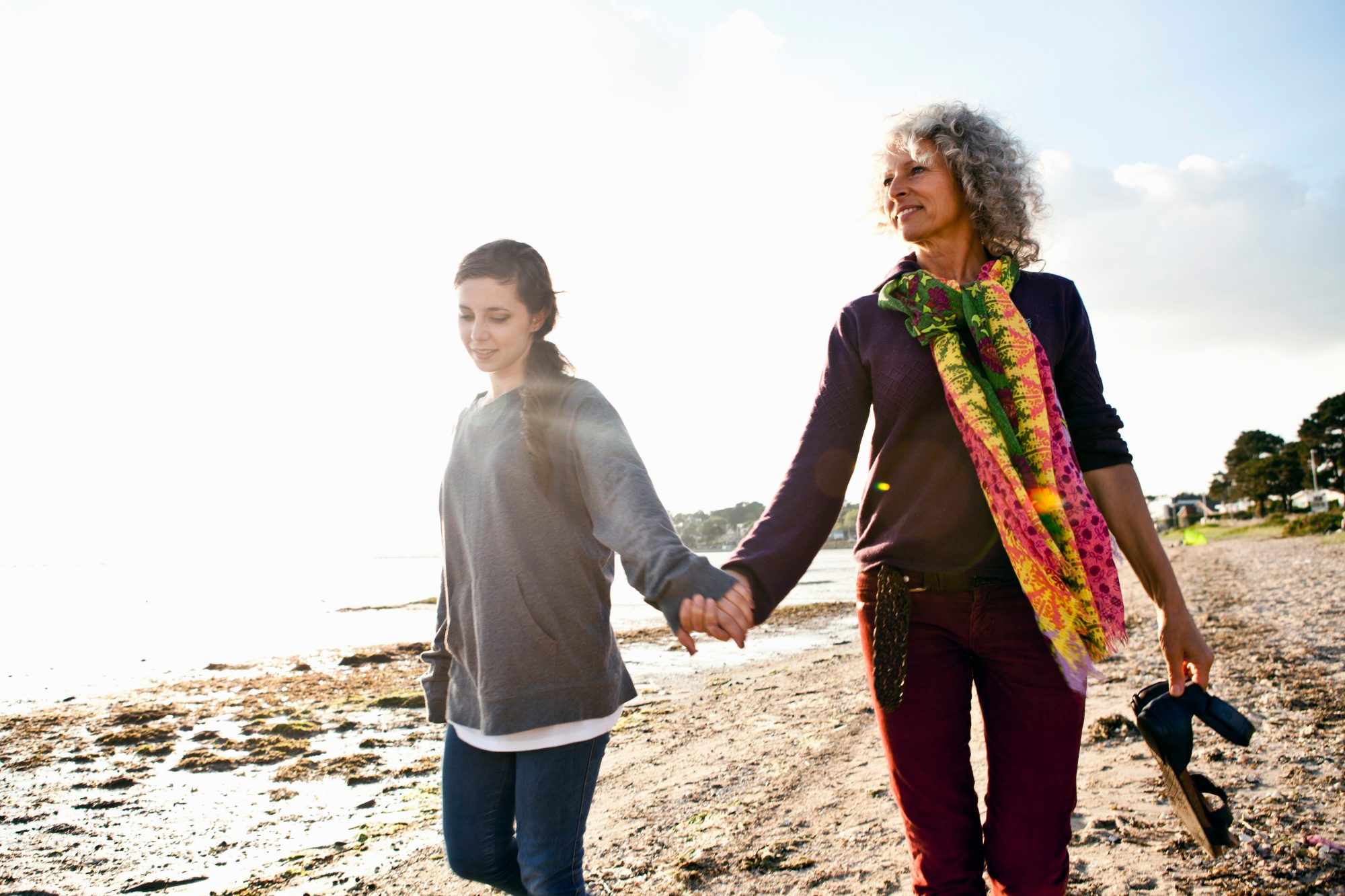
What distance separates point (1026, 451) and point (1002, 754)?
2.48 ft

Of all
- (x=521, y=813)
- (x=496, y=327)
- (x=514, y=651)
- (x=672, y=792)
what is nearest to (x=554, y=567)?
(x=514, y=651)

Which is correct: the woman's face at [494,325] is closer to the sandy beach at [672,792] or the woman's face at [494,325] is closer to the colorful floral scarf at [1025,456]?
the colorful floral scarf at [1025,456]

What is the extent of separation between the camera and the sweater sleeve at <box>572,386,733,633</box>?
1926 mm

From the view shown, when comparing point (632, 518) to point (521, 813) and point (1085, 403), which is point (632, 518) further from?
point (1085, 403)

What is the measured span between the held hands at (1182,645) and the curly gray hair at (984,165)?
1.07 metres

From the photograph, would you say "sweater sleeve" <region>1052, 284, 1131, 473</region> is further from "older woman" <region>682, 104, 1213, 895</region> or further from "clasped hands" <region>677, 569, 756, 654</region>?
"clasped hands" <region>677, 569, 756, 654</region>

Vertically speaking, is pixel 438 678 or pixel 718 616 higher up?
pixel 718 616

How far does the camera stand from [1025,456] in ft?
6.68

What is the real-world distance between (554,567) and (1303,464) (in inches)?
3277

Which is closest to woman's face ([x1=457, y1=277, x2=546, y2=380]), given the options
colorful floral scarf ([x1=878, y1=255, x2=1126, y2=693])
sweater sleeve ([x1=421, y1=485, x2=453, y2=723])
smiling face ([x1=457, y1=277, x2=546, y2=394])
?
smiling face ([x1=457, y1=277, x2=546, y2=394])

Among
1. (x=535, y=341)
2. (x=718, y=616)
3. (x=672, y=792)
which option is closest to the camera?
(x=718, y=616)

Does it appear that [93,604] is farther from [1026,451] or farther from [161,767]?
[1026,451]

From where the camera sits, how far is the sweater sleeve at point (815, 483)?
208 centimetres

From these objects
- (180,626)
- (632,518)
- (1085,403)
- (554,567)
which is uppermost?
(1085,403)
